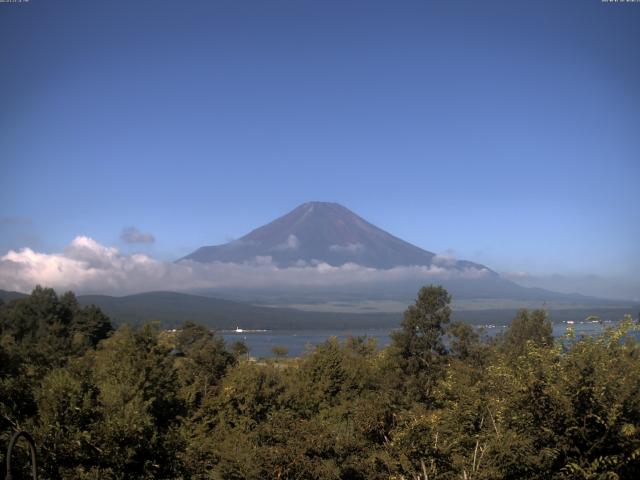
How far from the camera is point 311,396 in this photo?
101 feet

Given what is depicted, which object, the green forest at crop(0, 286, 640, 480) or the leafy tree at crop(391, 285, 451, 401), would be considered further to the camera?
the leafy tree at crop(391, 285, 451, 401)

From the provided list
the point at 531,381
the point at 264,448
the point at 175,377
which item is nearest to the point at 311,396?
the point at 175,377

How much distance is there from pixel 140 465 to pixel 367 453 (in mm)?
6443

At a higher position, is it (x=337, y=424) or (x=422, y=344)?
(x=422, y=344)

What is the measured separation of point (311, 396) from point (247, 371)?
164 inches

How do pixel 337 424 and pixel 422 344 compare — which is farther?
pixel 422 344

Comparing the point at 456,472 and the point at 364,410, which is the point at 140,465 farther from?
the point at 456,472

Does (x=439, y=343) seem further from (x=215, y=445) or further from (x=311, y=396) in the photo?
(x=215, y=445)

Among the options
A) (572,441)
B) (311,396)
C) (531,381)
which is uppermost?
(531,381)

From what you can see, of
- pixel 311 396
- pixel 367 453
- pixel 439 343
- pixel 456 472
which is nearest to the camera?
pixel 456 472

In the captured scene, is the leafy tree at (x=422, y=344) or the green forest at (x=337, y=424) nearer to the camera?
the green forest at (x=337, y=424)

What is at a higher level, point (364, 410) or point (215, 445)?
point (364, 410)

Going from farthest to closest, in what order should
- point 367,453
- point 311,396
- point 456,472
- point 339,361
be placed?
point 339,361
point 311,396
point 367,453
point 456,472

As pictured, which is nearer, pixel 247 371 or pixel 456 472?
pixel 456 472
